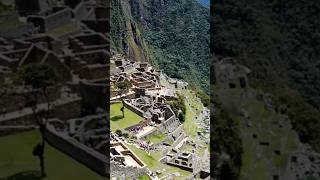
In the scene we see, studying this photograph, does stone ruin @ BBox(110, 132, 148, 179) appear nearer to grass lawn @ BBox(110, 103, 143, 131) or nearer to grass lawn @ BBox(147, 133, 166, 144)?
grass lawn @ BBox(110, 103, 143, 131)

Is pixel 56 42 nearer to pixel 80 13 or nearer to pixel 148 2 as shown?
pixel 80 13

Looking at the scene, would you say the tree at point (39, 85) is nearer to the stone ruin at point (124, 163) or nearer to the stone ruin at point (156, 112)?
the stone ruin at point (124, 163)

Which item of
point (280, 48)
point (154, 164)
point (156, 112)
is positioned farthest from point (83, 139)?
point (156, 112)

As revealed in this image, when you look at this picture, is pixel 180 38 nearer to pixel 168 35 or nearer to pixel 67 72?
pixel 168 35

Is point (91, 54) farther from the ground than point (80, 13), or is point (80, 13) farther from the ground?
point (80, 13)

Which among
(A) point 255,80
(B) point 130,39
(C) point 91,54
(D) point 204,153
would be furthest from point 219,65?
(B) point 130,39

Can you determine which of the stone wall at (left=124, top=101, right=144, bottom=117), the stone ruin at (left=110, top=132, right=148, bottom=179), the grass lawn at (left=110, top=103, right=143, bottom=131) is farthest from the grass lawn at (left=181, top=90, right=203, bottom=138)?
the stone ruin at (left=110, top=132, right=148, bottom=179)
